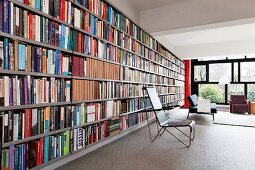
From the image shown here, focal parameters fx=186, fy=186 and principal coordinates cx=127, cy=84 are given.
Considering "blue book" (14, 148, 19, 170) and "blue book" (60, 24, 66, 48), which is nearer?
"blue book" (14, 148, 19, 170)

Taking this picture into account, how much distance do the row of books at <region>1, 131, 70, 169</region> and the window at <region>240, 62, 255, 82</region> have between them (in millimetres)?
8930

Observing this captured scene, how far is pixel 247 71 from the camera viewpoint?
8.66 metres

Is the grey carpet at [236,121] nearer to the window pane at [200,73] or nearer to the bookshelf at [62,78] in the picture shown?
the bookshelf at [62,78]

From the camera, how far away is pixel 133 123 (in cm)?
409

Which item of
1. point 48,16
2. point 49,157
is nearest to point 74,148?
point 49,157

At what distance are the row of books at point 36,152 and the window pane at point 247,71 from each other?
8.94m

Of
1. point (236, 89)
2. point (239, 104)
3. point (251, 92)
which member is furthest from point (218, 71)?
point (239, 104)

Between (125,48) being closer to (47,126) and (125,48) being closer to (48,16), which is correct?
(48,16)

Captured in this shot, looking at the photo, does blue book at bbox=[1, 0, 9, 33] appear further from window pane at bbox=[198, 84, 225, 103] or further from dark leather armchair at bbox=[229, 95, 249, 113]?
window pane at bbox=[198, 84, 225, 103]

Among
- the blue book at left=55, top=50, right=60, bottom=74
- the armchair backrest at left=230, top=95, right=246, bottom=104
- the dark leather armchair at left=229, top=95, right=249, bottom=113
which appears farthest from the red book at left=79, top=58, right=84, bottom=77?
the armchair backrest at left=230, top=95, right=246, bottom=104

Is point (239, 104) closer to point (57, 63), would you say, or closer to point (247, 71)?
point (247, 71)

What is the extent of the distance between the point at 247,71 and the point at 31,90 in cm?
946

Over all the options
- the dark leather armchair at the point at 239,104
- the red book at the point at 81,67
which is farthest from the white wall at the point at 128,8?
the dark leather armchair at the point at 239,104

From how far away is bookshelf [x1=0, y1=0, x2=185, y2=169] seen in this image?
172cm
